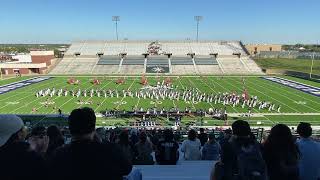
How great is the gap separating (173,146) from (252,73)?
177ft

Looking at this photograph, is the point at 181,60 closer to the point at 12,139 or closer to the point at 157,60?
the point at 157,60

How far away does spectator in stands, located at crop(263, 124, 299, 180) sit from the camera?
381 cm

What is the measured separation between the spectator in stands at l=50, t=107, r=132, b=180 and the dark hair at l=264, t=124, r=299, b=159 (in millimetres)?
1760

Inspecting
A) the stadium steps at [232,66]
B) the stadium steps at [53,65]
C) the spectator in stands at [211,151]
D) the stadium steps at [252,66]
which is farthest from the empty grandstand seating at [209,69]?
the spectator in stands at [211,151]

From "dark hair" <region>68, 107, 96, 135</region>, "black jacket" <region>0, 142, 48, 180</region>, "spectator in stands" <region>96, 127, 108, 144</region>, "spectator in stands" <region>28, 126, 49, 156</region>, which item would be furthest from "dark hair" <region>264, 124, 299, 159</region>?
"spectator in stands" <region>28, 126, 49, 156</region>

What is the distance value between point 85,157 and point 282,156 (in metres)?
2.12

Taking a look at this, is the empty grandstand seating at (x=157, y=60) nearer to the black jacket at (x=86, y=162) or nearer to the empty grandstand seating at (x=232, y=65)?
the empty grandstand seating at (x=232, y=65)

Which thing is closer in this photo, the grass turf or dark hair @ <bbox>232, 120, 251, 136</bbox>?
dark hair @ <bbox>232, 120, 251, 136</bbox>

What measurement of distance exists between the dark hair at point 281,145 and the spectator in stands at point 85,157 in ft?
5.77

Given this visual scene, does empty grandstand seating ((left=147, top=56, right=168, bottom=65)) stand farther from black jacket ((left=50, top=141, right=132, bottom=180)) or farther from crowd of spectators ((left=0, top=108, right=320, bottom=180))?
black jacket ((left=50, top=141, right=132, bottom=180))

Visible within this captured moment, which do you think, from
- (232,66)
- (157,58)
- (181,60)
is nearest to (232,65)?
(232,66)

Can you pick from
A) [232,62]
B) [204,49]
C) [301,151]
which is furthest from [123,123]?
[204,49]

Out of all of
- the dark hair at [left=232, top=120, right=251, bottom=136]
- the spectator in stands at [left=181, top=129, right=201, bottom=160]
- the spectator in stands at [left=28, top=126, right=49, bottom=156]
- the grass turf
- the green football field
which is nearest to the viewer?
the dark hair at [left=232, top=120, right=251, bottom=136]

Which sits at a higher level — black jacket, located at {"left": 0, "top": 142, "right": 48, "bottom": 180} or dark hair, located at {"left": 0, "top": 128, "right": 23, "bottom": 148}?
dark hair, located at {"left": 0, "top": 128, "right": 23, "bottom": 148}
